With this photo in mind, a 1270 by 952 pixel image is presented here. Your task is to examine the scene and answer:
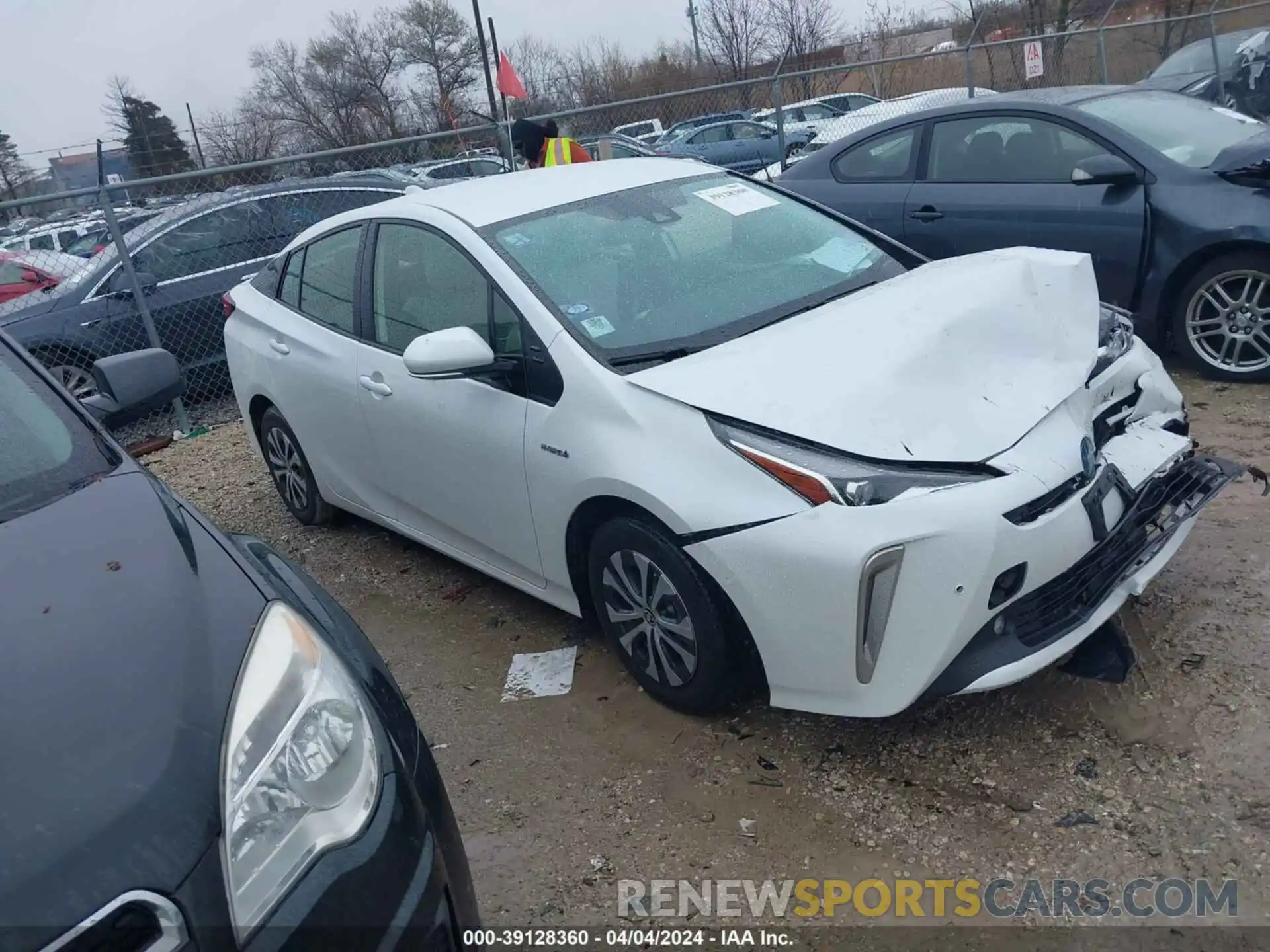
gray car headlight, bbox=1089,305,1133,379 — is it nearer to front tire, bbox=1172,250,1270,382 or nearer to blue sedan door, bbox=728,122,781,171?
front tire, bbox=1172,250,1270,382

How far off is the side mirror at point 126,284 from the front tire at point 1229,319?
7.22 metres

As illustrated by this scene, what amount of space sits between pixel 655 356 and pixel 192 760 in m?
1.97

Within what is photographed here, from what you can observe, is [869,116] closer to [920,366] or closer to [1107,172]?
[1107,172]

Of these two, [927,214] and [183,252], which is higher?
[183,252]

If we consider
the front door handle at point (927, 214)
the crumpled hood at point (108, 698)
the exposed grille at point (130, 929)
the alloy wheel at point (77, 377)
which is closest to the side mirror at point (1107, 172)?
the front door handle at point (927, 214)

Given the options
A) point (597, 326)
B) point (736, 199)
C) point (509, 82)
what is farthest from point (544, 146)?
point (597, 326)

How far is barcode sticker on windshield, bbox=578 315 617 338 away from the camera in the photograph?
335 centimetres

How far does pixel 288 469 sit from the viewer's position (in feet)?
17.4

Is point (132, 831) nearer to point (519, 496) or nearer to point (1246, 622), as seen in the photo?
point (519, 496)

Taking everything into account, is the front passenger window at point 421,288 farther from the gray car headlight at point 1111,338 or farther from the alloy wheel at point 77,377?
the alloy wheel at point 77,377

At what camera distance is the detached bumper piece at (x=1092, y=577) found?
2.64 m

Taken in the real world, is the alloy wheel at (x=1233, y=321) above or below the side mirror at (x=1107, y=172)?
below

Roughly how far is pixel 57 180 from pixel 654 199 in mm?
16000

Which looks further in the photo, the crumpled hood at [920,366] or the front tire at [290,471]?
the front tire at [290,471]
